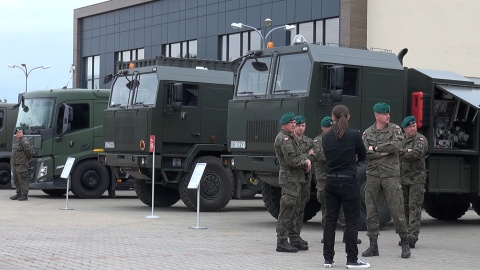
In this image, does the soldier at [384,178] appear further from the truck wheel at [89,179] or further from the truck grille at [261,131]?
the truck wheel at [89,179]

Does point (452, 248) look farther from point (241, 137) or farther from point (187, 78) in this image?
point (187, 78)

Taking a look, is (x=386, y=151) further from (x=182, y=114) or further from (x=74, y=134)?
(x=74, y=134)

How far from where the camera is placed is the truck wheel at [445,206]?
1855 centimetres

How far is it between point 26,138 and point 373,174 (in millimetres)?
14085

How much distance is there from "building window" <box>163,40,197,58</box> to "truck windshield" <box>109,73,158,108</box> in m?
29.7

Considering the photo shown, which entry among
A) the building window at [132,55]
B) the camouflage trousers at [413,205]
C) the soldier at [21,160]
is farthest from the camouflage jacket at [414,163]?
the building window at [132,55]

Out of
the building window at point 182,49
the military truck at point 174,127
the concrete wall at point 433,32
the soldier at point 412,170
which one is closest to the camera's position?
the soldier at point 412,170

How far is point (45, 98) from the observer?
80.9 ft

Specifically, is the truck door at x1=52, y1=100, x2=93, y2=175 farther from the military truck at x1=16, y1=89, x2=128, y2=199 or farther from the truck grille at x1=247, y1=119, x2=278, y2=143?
the truck grille at x1=247, y1=119, x2=278, y2=143

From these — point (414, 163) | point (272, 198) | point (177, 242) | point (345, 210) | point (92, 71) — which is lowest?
point (177, 242)

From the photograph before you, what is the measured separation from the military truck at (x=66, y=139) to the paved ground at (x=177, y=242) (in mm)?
3723

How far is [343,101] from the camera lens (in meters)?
15.6

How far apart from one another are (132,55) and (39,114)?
32541 mm

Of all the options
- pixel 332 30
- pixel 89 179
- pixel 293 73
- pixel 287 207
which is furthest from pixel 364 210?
pixel 332 30
